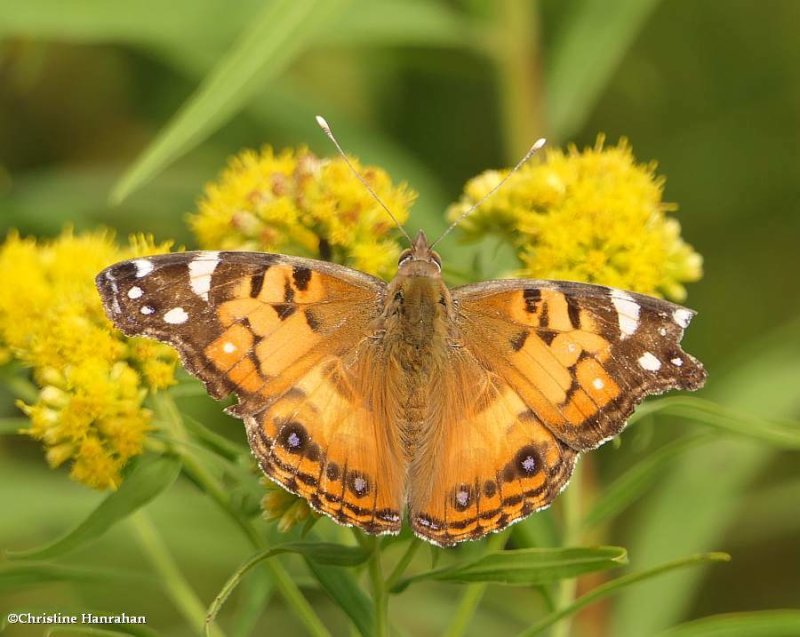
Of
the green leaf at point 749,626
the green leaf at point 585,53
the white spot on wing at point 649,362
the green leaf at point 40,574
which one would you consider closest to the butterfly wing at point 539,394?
the white spot on wing at point 649,362

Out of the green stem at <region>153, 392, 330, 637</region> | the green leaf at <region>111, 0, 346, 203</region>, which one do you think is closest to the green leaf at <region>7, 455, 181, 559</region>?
the green stem at <region>153, 392, 330, 637</region>

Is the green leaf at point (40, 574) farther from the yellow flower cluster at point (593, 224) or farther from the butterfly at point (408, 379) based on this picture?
the yellow flower cluster at point (593, 224)

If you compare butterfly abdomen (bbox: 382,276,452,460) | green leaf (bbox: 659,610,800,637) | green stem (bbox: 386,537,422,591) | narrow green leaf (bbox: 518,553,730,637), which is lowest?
green leaf (bbox: 659,610,800,637)

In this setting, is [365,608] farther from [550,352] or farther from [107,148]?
[107,148]

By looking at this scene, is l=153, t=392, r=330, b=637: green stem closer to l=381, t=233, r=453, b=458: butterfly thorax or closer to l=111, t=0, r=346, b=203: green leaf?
l=381, t=233, r=453, b=458: butterfly thorax

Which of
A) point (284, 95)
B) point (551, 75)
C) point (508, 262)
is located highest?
point (284, 95)

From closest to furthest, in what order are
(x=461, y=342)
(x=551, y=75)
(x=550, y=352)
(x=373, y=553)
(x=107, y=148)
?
(x=373, y=553) → (x=550, y=352) → (x=461, y=342) → (x=551, y=75) → (x=107, y=148)

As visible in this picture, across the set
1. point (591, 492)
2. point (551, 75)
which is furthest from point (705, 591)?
point (551, 75)
